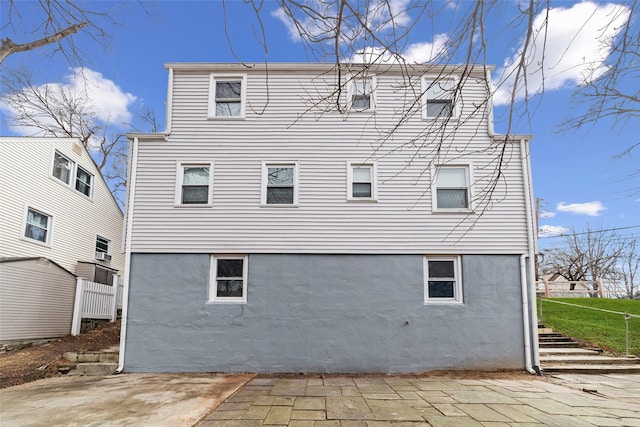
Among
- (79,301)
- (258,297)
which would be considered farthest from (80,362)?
(258,297)

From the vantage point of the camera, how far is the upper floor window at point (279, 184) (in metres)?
8.29

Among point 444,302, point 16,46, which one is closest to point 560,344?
point 444,302

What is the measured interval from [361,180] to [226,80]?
3955 millimetres

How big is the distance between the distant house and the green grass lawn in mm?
13595

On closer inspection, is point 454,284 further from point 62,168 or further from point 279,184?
point 62,168

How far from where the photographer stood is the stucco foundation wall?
7.63 meters

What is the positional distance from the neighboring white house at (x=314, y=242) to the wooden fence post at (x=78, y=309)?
13.1 ft

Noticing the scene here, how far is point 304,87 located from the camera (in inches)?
344

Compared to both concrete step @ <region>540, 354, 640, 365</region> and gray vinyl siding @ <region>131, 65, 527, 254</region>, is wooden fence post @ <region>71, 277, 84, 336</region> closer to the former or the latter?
gray vinyl siding @ <region>131, 65, 527, 254</region>

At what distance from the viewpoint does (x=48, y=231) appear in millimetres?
12266

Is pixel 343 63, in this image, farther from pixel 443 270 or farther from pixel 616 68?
pixel 443 270

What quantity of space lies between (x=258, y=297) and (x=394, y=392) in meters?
3.29

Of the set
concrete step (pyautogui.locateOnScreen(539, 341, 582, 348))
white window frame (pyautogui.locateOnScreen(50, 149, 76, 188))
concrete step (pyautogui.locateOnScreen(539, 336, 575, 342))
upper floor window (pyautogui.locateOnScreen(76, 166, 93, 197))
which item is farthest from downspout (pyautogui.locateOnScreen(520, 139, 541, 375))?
upper floor window (pyautogui.locateOnScreen(76, 166, 93, 197))

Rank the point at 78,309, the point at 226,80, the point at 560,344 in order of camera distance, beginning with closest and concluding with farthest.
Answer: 1. the point at 226,80
2. the point at 560,344
3. the point at 78,309
